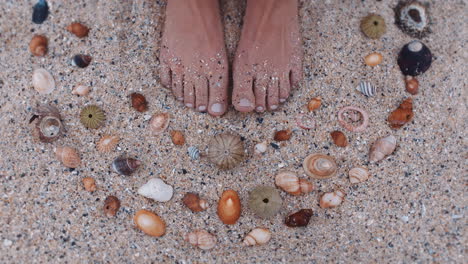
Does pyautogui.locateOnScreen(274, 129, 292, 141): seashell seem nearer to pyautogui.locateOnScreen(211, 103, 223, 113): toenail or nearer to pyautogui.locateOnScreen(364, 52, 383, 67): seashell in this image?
pyautogui.locateOnScreen(211, 103, 223, 113): toenail

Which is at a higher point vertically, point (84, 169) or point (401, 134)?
point (401, 134)

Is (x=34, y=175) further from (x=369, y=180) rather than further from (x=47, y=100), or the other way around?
(x=369, y=180)

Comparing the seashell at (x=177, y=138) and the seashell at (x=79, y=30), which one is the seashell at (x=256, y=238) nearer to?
the seashell at (x=177, y=138)

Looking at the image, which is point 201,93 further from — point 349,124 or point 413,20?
point 413,20

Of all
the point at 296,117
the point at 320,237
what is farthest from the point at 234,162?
the point at 320,237

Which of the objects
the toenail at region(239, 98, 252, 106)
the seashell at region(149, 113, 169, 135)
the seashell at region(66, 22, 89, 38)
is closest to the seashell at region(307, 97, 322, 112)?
the toenail at region(239, 98, 252, 106)

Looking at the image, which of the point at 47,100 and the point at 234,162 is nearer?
the point at 234,162

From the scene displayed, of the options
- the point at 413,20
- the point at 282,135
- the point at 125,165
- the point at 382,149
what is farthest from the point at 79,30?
the point at 413,20
